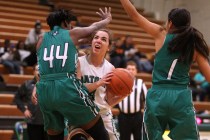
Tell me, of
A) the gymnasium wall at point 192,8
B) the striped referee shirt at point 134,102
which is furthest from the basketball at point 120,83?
the gymnasium wall at point 192,8

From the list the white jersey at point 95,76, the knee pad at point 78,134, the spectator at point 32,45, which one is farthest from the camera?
the spectator at point 32,45

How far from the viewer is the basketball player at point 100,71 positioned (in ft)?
14.9

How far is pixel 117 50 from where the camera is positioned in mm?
11719

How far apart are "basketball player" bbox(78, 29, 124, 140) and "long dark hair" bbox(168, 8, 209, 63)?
0.81 m

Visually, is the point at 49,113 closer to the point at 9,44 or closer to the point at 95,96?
the point at 95,96

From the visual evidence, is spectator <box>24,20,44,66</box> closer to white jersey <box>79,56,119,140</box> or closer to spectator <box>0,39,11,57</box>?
spectator <box>0,39,11,57</box>

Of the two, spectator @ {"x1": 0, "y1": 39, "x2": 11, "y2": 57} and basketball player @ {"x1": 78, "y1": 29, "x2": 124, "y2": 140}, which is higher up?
basketball player @ {"x1": 78, "y1": 29, "x2": 124, "y2": 140}

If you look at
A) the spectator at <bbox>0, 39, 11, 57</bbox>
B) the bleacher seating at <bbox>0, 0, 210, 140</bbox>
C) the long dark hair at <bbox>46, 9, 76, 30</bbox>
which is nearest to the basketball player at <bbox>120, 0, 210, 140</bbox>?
the long dark hair at <bbox>46, 9, 76, 30</bbox>

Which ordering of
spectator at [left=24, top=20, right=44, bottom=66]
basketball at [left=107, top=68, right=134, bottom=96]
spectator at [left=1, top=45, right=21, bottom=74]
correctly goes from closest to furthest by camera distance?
1. basketball at [left=107, top=68, right=134, bottom=96]
2. spectator at [left=1, top=45, right=21, bottom=74]
3. spectator at [left=24, top=20, right=44, bottom=66]

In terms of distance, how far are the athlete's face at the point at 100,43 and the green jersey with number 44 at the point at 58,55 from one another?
54cm

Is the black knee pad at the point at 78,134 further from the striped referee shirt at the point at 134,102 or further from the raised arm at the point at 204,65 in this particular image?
the striped referee shirt at the point at 134,102

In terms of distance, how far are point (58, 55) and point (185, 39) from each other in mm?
1100

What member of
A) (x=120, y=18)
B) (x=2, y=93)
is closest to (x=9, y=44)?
(x=2, y=93)

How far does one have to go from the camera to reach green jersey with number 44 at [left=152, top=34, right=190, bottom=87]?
3.95 metres
